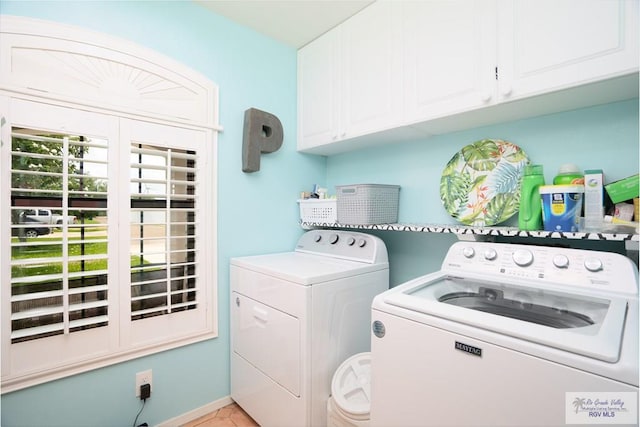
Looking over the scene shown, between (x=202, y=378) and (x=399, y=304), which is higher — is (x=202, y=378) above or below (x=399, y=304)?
below

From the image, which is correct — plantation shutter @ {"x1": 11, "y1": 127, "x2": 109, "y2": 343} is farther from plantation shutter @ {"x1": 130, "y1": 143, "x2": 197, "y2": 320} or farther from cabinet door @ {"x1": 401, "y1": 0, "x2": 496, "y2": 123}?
cabinet door @ {"x1": 401, "y1": 0, "x2": 496, "y2": 123}

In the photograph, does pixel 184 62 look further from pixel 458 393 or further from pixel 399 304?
pixel 458 393

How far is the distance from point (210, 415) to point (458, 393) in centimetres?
161

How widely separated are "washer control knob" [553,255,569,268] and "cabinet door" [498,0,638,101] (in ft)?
2.08

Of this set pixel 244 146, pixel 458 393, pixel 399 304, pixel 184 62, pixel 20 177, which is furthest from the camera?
pixel 244 146

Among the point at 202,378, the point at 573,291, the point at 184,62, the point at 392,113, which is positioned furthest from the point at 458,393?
the point at 184,62

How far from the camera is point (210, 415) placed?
1.81 meters

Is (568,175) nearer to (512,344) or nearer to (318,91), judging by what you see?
(512,344)

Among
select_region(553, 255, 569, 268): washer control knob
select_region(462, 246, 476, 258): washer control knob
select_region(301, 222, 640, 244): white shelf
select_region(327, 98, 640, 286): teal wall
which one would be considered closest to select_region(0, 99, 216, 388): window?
select_region(301, 222, 640, 244): white shelf

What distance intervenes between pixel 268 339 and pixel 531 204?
142 cm

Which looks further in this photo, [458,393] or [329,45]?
[329,45]

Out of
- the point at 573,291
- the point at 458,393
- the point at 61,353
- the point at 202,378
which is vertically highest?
the point at 573,291

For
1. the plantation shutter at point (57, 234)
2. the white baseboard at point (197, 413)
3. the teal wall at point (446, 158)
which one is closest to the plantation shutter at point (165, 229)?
the plantation shutter at point (57, 234)

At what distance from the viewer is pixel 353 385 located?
141 cm
